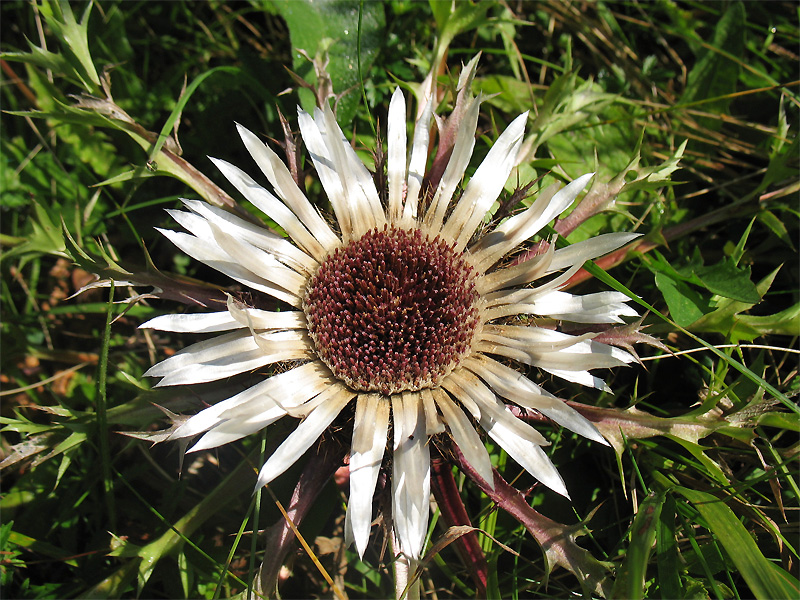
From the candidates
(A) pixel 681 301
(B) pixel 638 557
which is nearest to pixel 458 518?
(B) pixel 638 557

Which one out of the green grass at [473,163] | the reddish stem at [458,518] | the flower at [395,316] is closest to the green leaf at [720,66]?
the green grass at [473,163]

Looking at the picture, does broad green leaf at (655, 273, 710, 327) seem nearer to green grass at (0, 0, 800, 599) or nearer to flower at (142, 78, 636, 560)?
green grass at (0, 0, 800, 599)

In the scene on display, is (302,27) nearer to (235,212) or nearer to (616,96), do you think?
(235,212)

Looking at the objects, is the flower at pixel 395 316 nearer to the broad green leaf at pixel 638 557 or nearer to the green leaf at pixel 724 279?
the broad green leaf at pixel 638 557

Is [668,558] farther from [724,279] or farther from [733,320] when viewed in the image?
[724,279]

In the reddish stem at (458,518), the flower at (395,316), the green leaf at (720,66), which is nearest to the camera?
the flower at (395,316)

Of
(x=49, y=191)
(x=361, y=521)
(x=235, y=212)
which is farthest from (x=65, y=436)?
(x=49, y=191)
